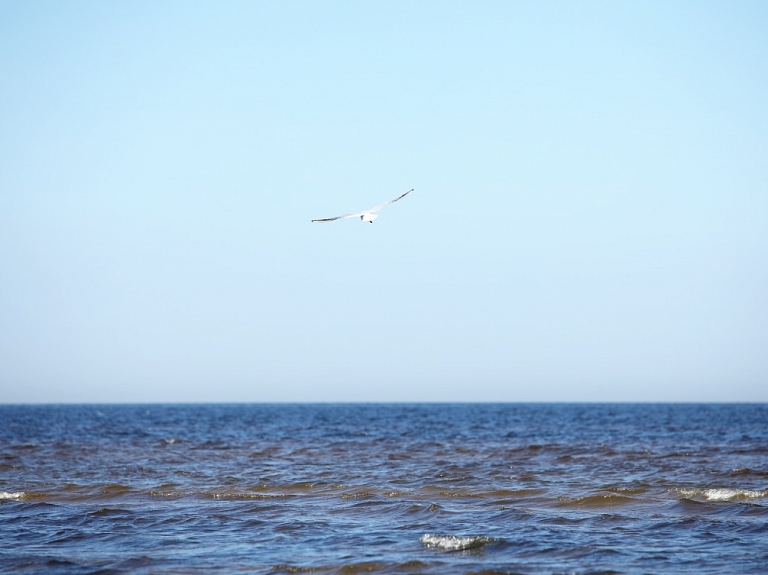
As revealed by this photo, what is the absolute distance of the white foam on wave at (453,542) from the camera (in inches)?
512

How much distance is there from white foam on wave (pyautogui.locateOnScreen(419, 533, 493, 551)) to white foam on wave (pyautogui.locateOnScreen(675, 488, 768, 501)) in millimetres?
6689

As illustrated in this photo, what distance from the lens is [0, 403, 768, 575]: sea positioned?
1226 cm

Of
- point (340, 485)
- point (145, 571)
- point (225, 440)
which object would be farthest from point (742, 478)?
point (225, 440)

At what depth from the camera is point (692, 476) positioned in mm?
21750

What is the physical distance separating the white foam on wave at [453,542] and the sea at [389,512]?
34 millimetres

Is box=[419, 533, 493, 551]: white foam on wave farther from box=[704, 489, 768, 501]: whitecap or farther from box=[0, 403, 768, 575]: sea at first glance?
box=[704, 489, 768, 501]: whitecap

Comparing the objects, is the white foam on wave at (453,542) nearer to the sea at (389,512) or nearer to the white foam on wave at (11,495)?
the sea at (389,512)

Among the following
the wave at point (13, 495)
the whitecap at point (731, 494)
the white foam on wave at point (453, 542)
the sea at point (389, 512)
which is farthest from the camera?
the wave at point (13, 495)

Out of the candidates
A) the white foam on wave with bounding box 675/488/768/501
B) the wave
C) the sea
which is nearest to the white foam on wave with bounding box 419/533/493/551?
the sea

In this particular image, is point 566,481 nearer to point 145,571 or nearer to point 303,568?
point 303,568

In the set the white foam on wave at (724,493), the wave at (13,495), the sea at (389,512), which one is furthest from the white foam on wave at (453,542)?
the wave at (13,495)

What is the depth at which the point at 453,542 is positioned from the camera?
1317 cm

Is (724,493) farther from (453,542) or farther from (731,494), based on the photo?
(453,542)

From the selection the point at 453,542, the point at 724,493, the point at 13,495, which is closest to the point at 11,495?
Answer: the point at 13,495
